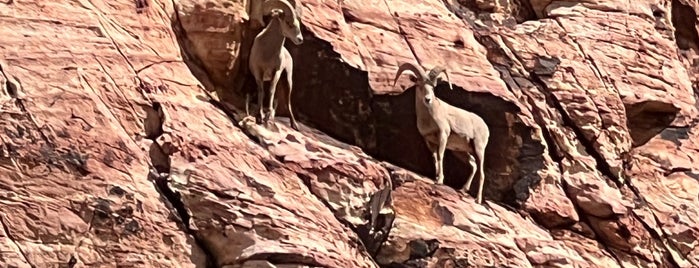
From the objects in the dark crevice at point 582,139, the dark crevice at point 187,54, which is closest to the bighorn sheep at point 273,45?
the dark crevice at point 187,54

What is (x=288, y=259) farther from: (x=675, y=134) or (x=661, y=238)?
(x=675, y=134)

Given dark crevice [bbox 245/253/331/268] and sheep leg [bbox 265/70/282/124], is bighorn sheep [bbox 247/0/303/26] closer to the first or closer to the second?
sheep leg [bbox 265/70/282/124]

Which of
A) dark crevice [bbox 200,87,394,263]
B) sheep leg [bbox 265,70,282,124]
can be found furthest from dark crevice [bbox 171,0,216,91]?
sheep leg [bbox 265,70,282,124]

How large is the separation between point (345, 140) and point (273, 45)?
4.08 feet

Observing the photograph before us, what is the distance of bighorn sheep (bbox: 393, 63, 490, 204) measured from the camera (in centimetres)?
1140

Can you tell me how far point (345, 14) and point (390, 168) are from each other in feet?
5.18

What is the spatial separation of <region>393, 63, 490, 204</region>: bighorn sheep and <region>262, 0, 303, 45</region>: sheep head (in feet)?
3.76

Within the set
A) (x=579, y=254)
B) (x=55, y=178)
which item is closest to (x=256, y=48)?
(x=55, y=178)

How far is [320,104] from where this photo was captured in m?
11.6

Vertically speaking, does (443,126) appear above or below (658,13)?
below

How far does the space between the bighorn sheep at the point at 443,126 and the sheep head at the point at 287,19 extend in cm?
115

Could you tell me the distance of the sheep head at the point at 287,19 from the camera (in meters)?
10.9

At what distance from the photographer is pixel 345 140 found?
457 inches

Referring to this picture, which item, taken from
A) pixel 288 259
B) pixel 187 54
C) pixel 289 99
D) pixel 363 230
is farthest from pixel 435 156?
pixel 187 54
